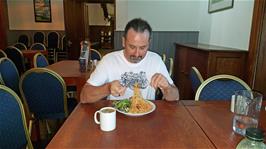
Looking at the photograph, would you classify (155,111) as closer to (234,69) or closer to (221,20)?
(234,69)

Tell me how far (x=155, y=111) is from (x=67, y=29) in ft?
17.9

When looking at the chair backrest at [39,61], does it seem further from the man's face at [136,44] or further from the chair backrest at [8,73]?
the man's face at [136,44]

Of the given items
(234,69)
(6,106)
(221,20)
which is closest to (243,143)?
(6,106)

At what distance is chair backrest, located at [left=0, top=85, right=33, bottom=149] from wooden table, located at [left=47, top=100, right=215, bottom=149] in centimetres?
31

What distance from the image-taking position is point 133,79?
1.55m

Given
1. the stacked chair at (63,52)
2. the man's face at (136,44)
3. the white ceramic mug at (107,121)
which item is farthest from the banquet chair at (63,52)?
the white ceramic mug at (107,121)

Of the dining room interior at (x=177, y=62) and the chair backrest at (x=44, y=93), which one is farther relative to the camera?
the chair backrest at (x=44, y=93)

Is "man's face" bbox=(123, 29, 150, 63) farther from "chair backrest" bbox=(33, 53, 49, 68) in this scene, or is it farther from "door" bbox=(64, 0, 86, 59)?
"door" bbox=(64, 0, 86, 59)

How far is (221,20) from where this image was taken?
306 cm

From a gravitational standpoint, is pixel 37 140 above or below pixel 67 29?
below

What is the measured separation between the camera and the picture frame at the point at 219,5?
110 inches

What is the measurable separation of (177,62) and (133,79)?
2.47 m

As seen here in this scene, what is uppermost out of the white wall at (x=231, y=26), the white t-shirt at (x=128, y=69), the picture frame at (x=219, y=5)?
the picture frame at (x=219, y=5)

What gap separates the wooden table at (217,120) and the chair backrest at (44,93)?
108cm
